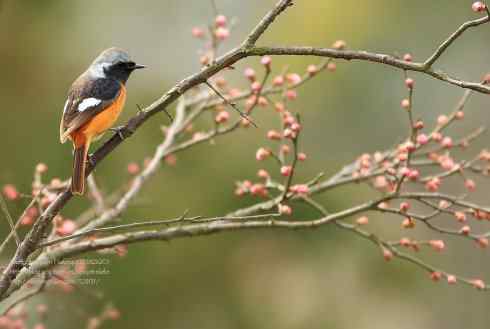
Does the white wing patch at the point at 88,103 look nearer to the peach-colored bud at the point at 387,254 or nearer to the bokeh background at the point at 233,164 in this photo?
the peach-colored bud at the point at 387,254

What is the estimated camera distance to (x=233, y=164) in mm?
9344

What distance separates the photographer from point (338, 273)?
10016 mm

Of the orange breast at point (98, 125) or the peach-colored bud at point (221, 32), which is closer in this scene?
the orange breast at point (98, 125)

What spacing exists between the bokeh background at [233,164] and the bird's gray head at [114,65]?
304 cm

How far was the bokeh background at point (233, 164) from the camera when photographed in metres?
8.27

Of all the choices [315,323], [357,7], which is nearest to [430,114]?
[357,7]

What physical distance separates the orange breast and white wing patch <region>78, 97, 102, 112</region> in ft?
0.18

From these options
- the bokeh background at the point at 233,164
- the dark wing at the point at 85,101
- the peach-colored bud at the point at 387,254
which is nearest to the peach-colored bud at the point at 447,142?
the peach-colored bud at the point at 387,254

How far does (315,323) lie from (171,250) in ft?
7.24

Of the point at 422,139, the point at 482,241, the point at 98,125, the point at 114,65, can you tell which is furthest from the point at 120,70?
the point at 482,241

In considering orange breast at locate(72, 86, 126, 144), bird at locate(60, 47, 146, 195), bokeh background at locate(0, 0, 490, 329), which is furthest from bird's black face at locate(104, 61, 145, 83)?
bokeh background at locate(0, 0, 490, 329)

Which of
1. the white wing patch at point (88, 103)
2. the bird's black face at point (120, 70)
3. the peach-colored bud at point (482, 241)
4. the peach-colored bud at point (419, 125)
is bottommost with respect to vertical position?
the peach-colored bud at point (482, 241)

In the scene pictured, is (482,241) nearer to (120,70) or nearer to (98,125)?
(98,125)

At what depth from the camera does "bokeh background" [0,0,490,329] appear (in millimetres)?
8266
